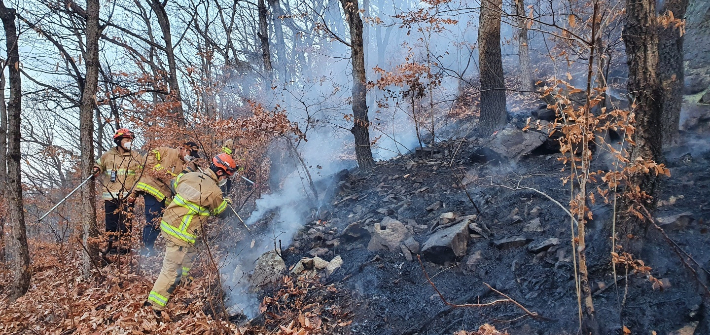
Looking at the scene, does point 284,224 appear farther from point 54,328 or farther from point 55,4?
point 55,4

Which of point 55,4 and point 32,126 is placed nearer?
point 55,4

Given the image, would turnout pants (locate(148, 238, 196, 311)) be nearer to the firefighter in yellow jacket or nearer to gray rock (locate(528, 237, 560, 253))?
the firefighter in yellow jacket

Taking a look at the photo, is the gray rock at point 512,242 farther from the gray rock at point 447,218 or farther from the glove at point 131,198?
the glove at point 131,198

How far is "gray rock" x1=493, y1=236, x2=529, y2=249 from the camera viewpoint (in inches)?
175

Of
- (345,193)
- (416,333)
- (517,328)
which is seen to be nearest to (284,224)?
(345,193)

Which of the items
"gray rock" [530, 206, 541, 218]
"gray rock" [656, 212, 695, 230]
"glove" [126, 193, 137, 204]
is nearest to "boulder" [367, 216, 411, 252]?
"gray rock" [530, 206, 541, 218]

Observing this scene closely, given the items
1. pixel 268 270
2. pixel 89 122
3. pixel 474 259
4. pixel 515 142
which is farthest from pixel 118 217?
pixel 515 142

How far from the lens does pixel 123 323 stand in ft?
15.1

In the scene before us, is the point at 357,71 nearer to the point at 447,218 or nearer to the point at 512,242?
the point at 447,218

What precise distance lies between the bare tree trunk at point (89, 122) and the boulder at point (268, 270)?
2705 millimetres

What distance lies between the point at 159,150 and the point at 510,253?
6354 mm

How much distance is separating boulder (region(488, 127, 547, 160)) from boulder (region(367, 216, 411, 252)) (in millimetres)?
2700

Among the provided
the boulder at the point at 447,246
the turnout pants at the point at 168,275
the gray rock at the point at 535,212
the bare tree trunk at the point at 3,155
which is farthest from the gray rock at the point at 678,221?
the bare tree trunk at the point at 3,155

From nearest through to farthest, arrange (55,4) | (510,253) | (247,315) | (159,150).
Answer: (510,253)
(247,315)
(159,150)
(55,4)
